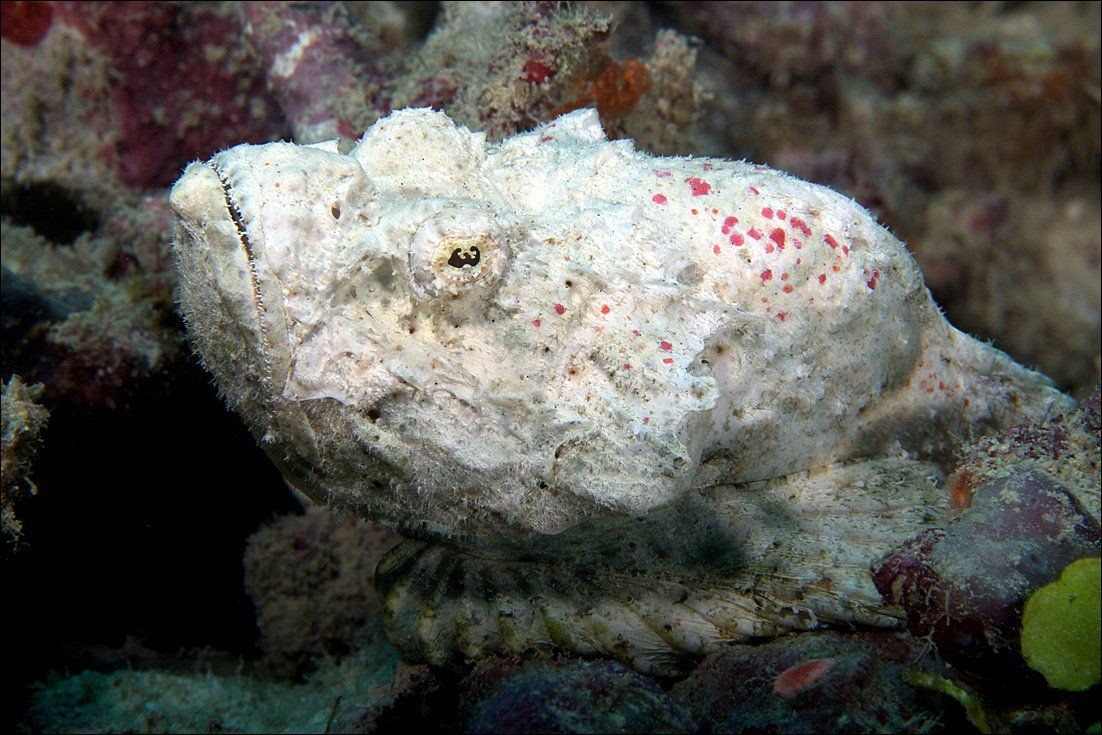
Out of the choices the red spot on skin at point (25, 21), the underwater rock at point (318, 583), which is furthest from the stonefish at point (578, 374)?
the red spot on skin at point (25, 21)

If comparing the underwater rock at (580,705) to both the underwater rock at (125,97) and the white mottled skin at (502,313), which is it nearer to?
the white mottled skin at (502,313)

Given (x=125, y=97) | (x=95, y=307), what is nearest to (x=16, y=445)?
(x=95, y=307)

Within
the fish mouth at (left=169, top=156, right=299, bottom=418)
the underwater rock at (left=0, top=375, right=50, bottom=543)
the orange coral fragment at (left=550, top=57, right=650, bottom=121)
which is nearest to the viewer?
the fish mouth at (left=169, top=156, right=299, bottom=418)

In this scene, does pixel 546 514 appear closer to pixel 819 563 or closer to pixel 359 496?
pixel 359 496

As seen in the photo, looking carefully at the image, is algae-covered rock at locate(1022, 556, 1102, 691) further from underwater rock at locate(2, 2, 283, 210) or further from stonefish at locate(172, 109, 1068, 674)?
underwater rock at locate(2, 2, 283, 210)

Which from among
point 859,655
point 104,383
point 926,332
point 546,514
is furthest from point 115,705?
point 926,332

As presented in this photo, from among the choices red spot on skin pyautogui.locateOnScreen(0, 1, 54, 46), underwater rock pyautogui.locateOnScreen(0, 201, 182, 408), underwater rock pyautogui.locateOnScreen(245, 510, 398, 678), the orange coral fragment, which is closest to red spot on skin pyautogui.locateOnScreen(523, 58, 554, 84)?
the orange coral fragment

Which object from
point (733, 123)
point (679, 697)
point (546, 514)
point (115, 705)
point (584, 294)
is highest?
point (733, 123)
